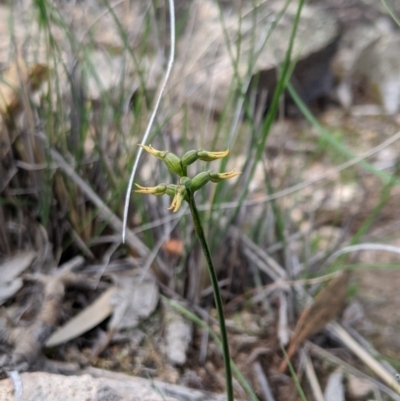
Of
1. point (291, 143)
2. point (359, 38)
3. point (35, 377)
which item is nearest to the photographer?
point (35, 377)

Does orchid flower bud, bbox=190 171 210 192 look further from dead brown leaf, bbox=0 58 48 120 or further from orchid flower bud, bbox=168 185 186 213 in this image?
dead brown leaf, bbox=0 58 48 120

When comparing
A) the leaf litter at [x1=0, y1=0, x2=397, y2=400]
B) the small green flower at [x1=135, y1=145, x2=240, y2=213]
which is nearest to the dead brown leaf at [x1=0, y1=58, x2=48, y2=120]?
the leaf litter at [x1=0, y1=0, x2=397, y2=400]

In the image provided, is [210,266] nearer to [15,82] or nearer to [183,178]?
[183,178]

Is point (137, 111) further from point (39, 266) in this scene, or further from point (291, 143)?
point (291, 143)

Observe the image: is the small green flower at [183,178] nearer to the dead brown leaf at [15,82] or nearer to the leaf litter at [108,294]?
the leaf litter at [108,294]

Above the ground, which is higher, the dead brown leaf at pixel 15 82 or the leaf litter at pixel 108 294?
the dead brown leaf at pixel 15 82

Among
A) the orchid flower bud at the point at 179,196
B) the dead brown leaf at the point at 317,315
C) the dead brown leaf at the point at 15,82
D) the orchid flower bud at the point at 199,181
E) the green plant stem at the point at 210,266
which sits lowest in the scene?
the dead brown leaf at the point at 317,315

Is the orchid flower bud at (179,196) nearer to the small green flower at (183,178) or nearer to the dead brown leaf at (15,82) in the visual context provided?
Answer: the small green flower at (183,178)

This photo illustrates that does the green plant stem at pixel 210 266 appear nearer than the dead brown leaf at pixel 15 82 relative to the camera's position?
Yes

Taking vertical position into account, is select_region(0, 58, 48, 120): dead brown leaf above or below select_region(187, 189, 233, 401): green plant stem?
above

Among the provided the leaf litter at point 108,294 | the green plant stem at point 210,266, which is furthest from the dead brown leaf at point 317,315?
the green plant stem at point 210,266

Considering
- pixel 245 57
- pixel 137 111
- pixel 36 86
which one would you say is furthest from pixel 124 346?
pixel 245 57
